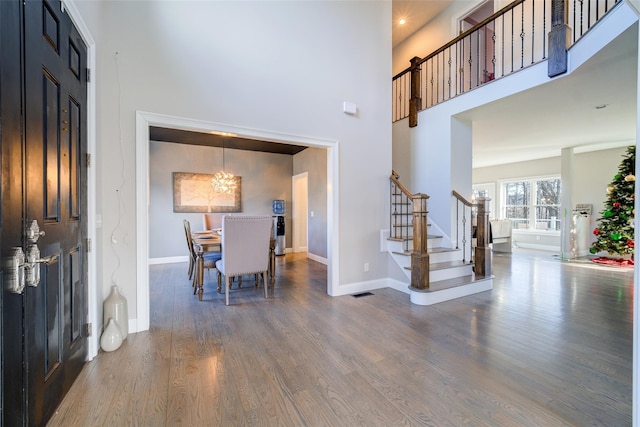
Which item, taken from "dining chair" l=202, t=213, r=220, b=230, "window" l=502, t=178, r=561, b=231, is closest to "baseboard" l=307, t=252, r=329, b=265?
"dining chair" l=202, t=213, r=220, b=230

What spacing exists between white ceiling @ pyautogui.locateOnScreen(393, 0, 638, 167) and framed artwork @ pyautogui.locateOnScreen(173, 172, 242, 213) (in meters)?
5.24

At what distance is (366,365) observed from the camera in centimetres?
196

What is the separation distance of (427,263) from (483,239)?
1194mm

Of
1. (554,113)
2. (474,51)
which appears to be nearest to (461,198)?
(554,113)

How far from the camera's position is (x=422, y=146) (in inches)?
179

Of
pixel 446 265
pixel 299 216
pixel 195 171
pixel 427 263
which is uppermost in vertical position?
pixel 195 171

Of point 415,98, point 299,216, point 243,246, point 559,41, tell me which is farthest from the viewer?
point 299,216

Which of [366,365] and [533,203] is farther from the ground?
[533,203]

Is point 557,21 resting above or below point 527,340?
above

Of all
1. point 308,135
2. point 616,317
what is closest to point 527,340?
point 616,317

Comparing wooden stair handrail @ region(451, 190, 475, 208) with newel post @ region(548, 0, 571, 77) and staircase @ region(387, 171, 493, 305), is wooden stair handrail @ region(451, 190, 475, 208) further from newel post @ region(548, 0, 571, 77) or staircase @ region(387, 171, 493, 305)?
newel post @ region(548, 0, 571, 77)

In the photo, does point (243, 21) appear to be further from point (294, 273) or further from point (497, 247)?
point (497, 247)

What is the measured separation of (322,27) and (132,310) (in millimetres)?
3905

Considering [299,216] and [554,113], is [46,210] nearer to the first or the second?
[554,113]
